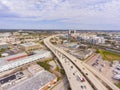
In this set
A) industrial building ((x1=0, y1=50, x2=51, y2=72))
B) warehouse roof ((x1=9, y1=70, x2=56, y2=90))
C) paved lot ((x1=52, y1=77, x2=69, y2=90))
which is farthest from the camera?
industrial building ((x1=0, y1=50, x2=51, y2=72))

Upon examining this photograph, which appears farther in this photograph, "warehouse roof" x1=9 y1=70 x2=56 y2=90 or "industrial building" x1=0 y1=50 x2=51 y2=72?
"industrial building" x1=0 y1=50 x2=51 y2=72

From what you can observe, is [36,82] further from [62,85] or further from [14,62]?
[14,62]

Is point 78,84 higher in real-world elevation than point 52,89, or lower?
higher

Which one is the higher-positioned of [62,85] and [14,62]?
[14,62]

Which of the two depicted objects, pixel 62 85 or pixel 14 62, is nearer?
pixel 62 85

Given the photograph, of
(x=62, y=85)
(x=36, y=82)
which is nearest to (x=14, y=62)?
(x=36, y=82)

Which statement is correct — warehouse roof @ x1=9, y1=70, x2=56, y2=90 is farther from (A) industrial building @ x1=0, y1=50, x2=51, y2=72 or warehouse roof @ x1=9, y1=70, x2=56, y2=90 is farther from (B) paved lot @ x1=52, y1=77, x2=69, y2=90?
(A) industrial building @ x1=0, y1=50, x2=51, y2=72

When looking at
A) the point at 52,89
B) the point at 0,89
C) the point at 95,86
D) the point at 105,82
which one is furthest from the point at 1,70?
the point at 105,82

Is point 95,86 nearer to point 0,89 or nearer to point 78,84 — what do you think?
point 78,84

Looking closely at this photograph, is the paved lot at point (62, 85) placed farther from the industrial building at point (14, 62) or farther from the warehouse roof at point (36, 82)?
the industrial building at point (14, 62)

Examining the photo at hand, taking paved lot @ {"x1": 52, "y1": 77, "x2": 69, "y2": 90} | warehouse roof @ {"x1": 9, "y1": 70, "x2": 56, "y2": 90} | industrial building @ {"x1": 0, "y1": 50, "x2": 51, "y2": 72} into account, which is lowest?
paved lot @ {"x1": 52, "y1": 77, "x2": 69, "y2": 90}

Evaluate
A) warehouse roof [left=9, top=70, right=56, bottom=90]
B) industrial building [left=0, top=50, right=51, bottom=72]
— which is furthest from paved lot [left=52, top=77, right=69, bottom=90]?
industrial building [left=0, top=50, right=51, bottom=72]
